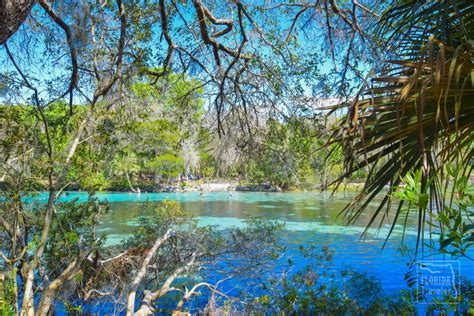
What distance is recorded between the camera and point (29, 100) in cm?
379

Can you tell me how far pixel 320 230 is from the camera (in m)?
12.1

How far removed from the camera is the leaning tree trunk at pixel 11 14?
1438 mm

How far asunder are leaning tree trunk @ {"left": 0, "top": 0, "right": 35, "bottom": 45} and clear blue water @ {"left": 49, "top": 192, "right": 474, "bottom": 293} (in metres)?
2.90

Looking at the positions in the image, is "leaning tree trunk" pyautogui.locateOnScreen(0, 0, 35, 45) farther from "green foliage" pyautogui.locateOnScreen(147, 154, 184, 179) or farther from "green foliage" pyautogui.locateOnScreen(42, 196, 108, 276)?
"green foliage" pyautogui.locateOnScreen(147, 154, 184, 179)

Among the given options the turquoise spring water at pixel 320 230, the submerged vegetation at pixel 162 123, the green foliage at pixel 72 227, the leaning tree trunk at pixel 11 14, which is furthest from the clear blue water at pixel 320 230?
the leaning tree trunk at pixel 11 14

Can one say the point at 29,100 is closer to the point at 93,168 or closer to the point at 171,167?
the point at 93,168

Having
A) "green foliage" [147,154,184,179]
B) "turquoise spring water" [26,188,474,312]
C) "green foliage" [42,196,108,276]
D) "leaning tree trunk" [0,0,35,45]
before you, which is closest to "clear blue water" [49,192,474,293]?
"turquoise spring water" [26,188,474,312]

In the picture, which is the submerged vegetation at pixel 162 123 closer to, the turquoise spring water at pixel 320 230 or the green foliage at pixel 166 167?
the turquoise spring water at pixel 320 230

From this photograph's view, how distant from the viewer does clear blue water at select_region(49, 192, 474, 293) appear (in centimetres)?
773

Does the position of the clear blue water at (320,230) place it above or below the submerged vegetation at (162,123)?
below

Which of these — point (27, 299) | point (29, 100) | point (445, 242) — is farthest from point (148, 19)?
point (445, 242)

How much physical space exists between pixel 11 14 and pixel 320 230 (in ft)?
37.3

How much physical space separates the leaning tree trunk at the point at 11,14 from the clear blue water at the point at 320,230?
290 cm

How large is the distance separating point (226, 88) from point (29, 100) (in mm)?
1898
